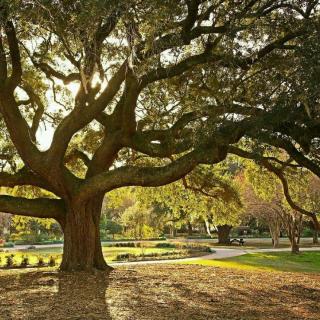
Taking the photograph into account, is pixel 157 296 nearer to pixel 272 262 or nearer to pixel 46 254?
pixel 272 262

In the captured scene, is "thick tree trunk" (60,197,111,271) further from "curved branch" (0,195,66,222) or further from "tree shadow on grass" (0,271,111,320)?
"tree shadow on grass" (0,271,111,320)

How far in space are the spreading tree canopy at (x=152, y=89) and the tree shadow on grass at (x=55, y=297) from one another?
5.04ft

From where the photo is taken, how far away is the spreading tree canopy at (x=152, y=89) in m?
8.45

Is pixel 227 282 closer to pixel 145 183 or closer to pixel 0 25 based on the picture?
pixel 145 183

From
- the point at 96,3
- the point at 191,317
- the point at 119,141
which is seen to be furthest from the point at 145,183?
the point at 96,3

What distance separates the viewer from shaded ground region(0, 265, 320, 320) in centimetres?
813

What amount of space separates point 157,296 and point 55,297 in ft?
6.73

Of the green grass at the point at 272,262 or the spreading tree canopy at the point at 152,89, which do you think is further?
the green grass at the point at 272,262

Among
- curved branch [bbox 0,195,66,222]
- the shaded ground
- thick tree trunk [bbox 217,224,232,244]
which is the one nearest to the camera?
the shaded ground

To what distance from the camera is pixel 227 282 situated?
12609 millimetres

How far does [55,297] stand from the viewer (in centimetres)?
959

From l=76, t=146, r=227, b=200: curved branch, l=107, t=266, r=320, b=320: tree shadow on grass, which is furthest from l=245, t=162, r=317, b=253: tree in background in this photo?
l=76, t=146, r=227, b=200: curved branch

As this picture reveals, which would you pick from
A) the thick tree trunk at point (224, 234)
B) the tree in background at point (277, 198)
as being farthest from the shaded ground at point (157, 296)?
the thick tree trunk at point (224, 234)

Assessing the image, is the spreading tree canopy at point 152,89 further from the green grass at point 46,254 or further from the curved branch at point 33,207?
the green grass at point 46,254
